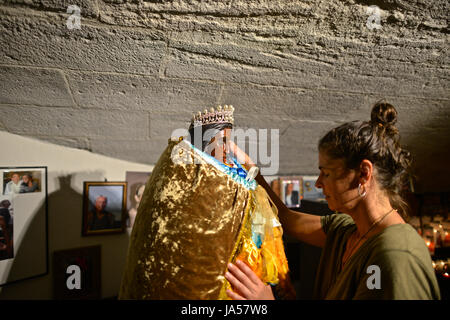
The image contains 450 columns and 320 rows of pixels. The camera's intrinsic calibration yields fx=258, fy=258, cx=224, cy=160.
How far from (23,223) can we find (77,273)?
0.46m

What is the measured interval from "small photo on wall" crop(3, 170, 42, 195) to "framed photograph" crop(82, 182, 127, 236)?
0.26 m

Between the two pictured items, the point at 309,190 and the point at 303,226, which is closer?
the point at 303,226

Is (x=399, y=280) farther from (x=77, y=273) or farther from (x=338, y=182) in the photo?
(x=77, y=273)

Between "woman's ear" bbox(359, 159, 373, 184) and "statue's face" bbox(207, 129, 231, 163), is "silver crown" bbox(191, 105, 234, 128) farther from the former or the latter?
"woman's ear" bbox(359, 159, 373, 184)

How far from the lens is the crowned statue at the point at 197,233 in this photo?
714 millimetres

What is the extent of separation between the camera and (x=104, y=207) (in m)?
1.74

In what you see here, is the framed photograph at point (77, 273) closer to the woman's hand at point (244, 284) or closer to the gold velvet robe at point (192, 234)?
the gold velvet robe at point (192, 234)

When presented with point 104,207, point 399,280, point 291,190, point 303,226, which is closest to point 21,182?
point 104,207

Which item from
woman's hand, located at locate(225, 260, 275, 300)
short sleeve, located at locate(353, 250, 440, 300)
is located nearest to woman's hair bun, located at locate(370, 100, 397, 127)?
short sleeve, located at locate(353, 250, 440, 300)

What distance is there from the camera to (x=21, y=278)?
142 cm

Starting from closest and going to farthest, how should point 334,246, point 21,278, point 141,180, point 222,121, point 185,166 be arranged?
point 185,166
point 222,121
point 334,246
point 21,278
point 141,180
